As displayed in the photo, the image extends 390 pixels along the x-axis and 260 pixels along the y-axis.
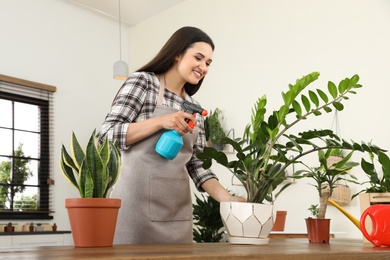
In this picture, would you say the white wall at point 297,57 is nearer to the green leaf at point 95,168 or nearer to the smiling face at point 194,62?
the smiling face at point 194,62

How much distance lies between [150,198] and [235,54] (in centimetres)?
361

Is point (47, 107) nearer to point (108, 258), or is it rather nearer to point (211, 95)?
point (211, 95)

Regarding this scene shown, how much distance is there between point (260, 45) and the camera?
5.00 metres

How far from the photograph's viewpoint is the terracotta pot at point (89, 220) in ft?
3.62

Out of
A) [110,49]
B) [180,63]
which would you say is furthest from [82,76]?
[180,63]

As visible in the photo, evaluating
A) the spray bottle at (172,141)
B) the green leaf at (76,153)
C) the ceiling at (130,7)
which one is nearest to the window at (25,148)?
the ceiling at (130,7)

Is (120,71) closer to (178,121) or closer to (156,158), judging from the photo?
(156,158)

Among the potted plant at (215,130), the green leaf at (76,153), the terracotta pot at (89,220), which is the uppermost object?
the potted plant at (215,130)

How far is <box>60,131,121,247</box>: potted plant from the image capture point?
1105mm

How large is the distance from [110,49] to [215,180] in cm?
483

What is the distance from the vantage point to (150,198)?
6.01 ft

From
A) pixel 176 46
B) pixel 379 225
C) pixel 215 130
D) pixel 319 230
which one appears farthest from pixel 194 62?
pixel 215 130

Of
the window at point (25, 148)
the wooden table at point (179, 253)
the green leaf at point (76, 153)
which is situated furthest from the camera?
the window at point (25, 148)

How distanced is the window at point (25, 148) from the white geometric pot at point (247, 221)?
426cm
